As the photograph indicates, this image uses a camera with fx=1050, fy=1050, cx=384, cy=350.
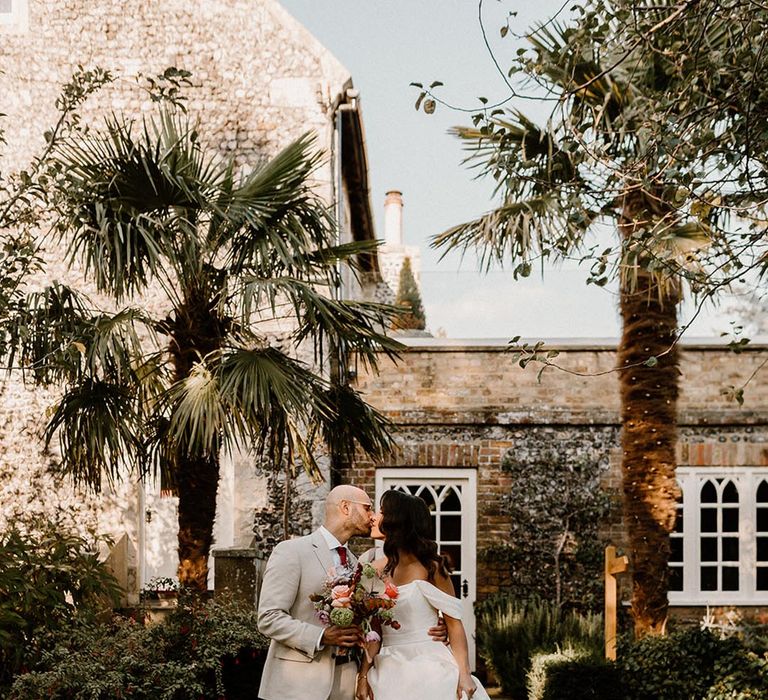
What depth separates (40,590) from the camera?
927 cm

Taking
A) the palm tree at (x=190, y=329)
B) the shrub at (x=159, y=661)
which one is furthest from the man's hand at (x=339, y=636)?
the palm tree at (x=190, y=329)

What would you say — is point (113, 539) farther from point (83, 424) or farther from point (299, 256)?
point (299, 256)

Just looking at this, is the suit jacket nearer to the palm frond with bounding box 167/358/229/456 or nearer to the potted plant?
the palm frond with bounding box 167/358/229/456

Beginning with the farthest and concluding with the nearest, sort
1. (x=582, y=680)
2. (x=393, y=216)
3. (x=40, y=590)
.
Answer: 1. (x=393, y=216)
2. (x=40, y=590)
3. (x=582, y=680)

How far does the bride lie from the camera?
5219mm

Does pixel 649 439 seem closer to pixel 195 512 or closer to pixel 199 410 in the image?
pixel 195 512

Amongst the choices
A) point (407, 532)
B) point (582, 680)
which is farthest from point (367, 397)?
point (407, 532)

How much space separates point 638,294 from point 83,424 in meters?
5.28

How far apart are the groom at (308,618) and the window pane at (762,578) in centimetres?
1058

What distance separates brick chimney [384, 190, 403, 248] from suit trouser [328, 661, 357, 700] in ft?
72.8

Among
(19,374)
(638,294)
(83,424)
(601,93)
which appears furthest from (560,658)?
(19,374)

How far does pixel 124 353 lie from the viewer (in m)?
8.69

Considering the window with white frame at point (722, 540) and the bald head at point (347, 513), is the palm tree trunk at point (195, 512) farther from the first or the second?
the window with white frame at point (722, 540)

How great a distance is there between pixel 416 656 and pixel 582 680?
4.16 meters
